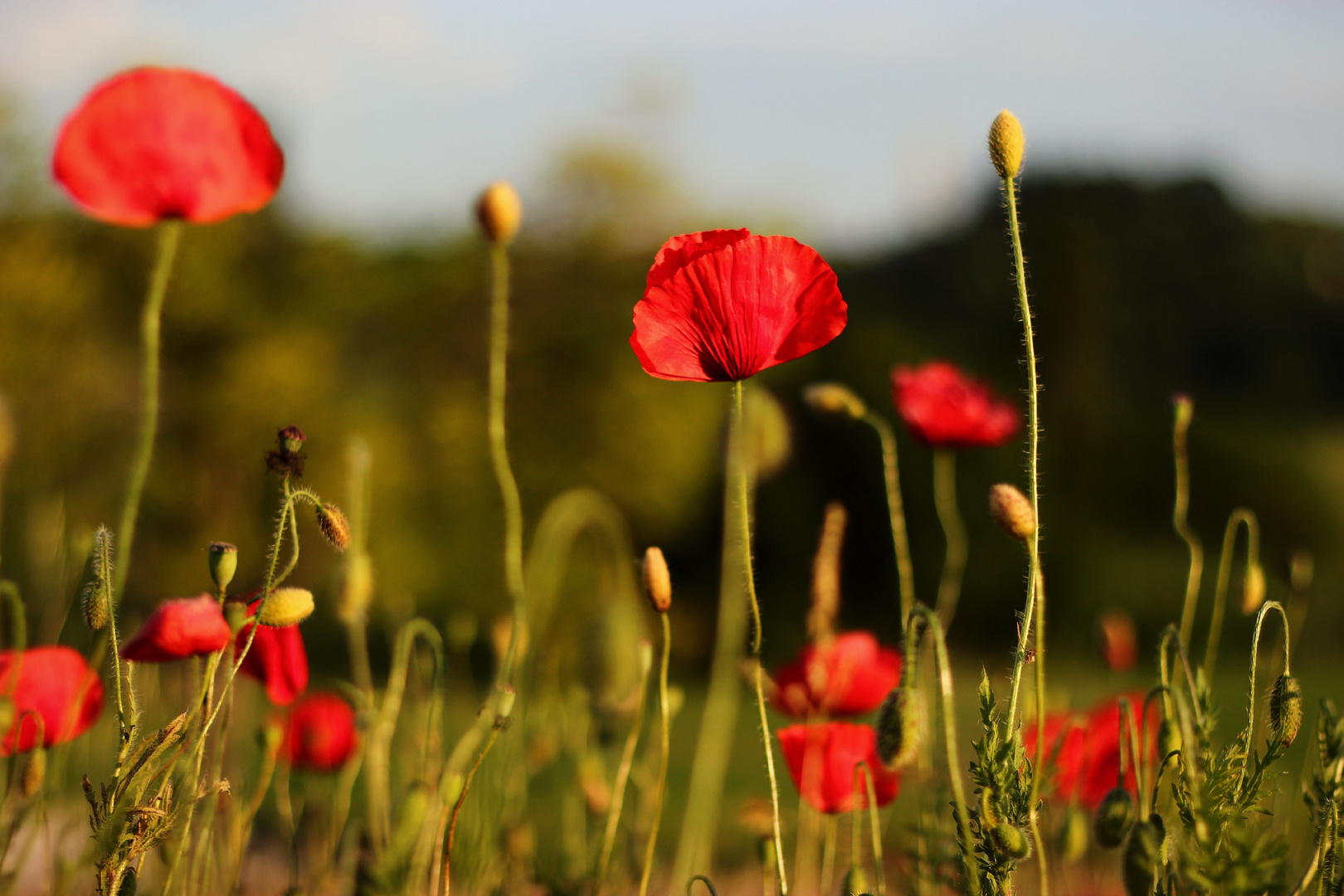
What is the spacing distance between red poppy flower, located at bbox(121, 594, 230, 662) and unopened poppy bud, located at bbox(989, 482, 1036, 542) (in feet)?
1.90

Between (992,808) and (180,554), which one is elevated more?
(992,808)

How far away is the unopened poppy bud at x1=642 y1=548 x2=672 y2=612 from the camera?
86cm

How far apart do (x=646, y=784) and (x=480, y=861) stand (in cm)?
21

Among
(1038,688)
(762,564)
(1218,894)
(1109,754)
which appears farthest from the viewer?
(762,564)

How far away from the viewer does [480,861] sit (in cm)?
123

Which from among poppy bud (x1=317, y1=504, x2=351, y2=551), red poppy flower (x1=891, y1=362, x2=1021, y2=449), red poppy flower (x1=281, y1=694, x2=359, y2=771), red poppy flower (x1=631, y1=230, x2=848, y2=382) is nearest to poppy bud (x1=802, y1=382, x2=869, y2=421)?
red poppy flower (x1=891, y1=362, x2=1021, y2=449)

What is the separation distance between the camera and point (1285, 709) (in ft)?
2.64

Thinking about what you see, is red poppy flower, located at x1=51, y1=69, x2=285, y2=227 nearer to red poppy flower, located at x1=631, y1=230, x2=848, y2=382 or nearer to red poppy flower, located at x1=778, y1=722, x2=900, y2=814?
red poppy flower, located at x1=631, y1=230, x2=848, y2=382

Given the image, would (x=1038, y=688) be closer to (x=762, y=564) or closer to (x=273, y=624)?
(x=273, y=624)

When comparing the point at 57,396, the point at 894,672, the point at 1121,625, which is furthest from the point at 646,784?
the point at 57,396

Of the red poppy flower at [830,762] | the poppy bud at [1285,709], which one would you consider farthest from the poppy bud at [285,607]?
the poppy bud at [1285,709]

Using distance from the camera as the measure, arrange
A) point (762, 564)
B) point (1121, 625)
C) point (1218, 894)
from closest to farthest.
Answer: point (1218, 894)
point (1121, 625)
point (762, 564)

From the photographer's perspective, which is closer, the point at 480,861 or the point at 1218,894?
the point at 1218,894

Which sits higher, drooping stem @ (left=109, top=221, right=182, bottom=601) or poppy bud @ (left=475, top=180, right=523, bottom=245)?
poppy bud @ (left=475, top=180, right=523, bottom=245)
